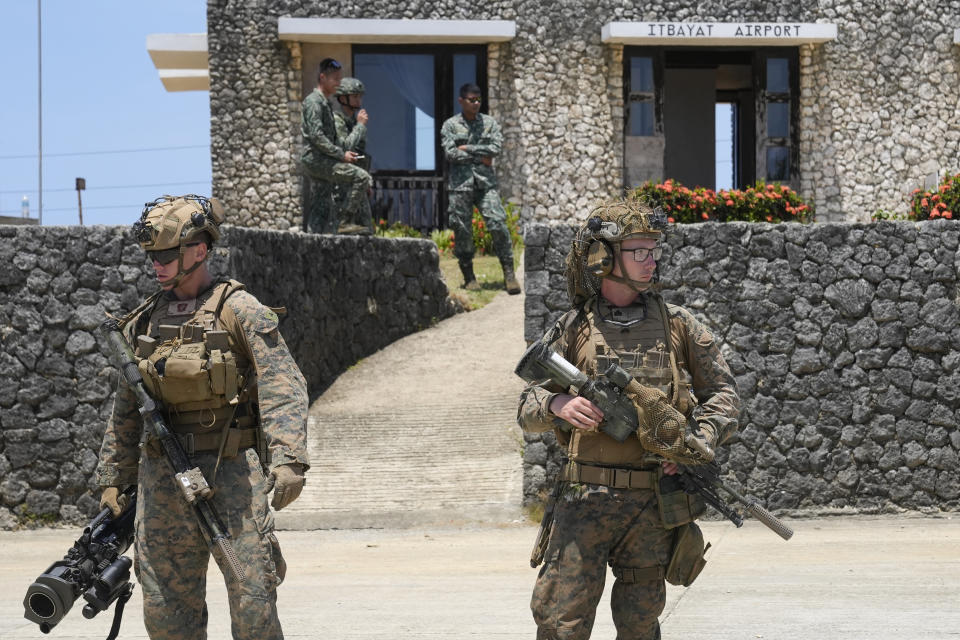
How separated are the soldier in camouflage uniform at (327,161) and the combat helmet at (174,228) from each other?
8066 mm

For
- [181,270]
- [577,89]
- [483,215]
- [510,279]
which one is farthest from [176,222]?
[577,89]

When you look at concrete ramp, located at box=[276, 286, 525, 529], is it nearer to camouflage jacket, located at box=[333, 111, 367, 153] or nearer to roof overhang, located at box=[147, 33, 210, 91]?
camouflage jacket, located at box=[333, 111, 367, 153]

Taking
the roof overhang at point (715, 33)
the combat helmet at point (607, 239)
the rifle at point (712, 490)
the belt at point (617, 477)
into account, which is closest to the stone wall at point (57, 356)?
the combat helmet at point (607, 239)

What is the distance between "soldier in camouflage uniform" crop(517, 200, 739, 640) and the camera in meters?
4.62

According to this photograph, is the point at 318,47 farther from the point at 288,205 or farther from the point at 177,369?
the point at 177,369

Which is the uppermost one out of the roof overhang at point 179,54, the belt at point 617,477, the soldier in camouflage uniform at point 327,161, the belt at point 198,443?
the roof overhang at point 179,54

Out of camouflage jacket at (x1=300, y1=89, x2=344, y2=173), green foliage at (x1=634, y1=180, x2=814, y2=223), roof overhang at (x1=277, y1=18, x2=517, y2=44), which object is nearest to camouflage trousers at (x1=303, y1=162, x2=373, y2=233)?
camouflage jacket at (x1=300, y1=89, x2=344, y2=173)

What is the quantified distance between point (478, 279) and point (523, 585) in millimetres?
8440

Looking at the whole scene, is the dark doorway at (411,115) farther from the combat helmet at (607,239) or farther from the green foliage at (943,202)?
the combat helmet at (607,239)

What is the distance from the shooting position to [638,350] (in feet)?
15.6

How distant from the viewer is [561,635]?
4.56m

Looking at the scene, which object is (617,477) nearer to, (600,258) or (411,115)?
(600,258)

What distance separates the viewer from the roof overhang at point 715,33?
18656 mm

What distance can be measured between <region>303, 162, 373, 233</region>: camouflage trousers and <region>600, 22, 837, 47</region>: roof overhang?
271 inches
